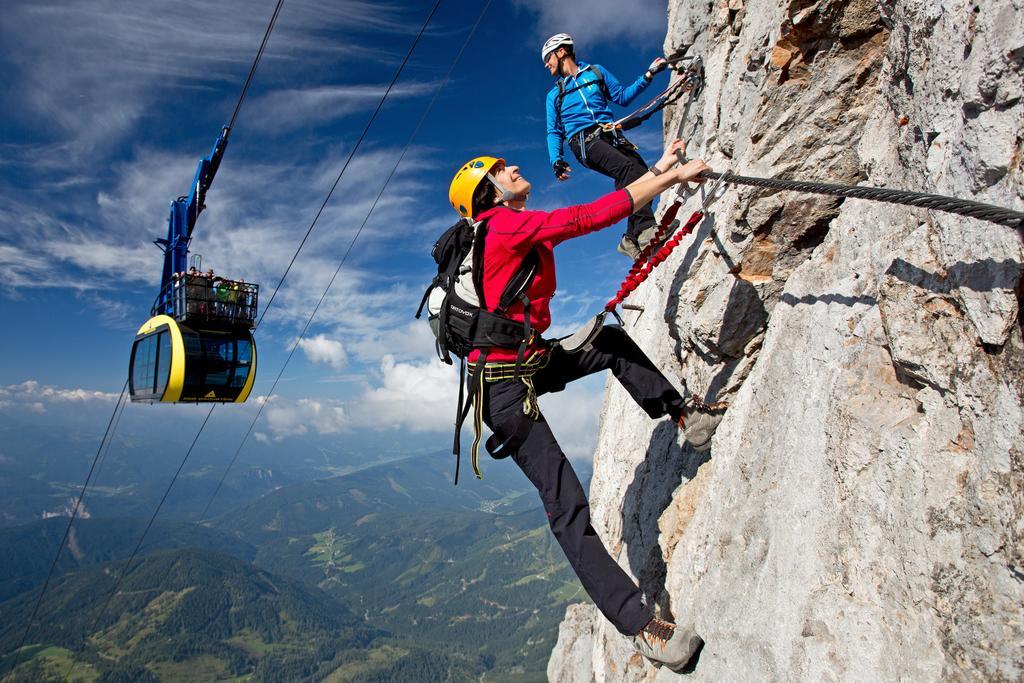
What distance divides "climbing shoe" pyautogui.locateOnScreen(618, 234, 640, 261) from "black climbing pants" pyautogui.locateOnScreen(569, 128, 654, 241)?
0.09 metres

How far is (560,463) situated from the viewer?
5484 millimetres

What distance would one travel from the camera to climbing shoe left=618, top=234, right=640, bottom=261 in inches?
400

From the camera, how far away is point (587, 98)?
970 cm

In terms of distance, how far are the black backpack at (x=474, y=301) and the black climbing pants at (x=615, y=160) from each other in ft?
15.6

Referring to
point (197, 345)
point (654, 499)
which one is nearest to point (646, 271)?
point (654, 499)


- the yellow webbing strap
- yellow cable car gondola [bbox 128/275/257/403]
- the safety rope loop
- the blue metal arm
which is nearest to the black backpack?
the yellow webbing strap

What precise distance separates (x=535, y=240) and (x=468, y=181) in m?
1.45

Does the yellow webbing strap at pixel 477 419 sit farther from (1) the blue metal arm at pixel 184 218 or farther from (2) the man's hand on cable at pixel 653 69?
(1) the blue metal arm at pixel 184 218

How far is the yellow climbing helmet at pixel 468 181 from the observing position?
6.17 metres

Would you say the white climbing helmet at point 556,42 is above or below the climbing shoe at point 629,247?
above

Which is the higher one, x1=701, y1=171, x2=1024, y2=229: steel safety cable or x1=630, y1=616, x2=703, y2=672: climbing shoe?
x1=701, y1=171, x2=1024, y2=229: steel safety cable

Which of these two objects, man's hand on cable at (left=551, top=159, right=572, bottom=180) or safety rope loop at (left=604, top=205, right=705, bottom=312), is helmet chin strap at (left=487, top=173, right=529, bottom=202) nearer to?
safety rope loop at (left=604, top=205, right=705, bottom=312)

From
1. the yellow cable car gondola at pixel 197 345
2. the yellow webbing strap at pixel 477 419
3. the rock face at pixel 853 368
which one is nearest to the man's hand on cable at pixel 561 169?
the rock face at pixel 853 368

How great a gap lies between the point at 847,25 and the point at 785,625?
5.97 m
